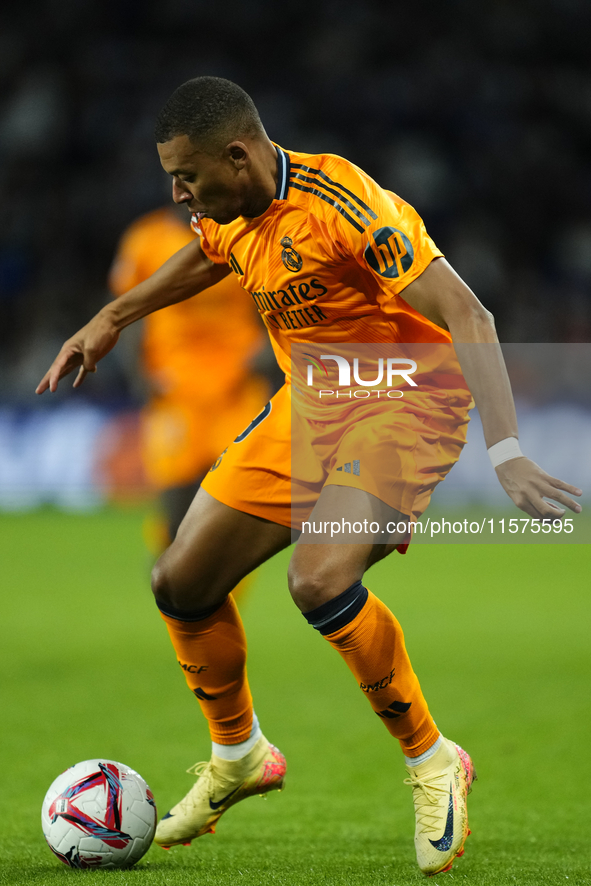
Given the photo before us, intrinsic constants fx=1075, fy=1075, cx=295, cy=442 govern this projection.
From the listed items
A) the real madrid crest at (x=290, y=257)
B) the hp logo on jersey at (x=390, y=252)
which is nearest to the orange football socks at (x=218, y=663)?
the real madrid crest at (x=290, y=257)

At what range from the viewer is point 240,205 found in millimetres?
2766

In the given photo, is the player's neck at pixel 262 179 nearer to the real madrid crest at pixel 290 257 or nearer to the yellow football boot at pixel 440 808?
the real madrid crest at pixel 290 257

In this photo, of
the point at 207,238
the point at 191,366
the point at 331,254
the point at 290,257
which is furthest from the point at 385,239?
the point at 191,366

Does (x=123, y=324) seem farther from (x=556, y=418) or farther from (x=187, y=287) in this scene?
(x=556, y=418)

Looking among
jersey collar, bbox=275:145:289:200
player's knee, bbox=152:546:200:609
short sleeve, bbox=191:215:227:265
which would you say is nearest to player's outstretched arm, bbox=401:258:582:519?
jersey collar, bbox=275:145:289:200

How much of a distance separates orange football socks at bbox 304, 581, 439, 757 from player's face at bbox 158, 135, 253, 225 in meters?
1.02

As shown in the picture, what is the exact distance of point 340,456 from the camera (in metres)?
2.80

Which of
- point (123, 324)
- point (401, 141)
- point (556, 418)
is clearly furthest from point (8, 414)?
point (123, 324)

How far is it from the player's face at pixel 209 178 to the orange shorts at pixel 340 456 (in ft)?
1.90

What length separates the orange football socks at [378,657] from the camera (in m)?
2.65

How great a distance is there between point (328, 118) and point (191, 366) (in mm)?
12955

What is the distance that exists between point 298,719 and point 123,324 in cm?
225

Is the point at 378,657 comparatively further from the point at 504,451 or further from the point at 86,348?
the point at 86,348

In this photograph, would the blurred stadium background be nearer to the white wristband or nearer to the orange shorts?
the orange shorts
